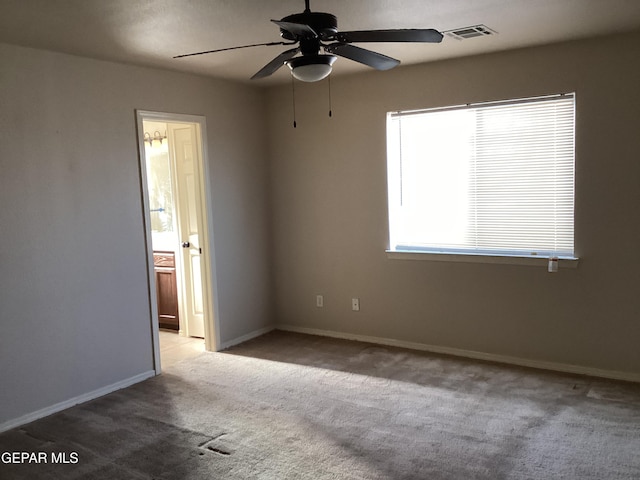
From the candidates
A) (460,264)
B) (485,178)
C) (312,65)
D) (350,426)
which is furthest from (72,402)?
(485,178)

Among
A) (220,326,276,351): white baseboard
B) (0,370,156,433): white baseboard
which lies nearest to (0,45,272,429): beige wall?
(0,370,156,433): white baseboard

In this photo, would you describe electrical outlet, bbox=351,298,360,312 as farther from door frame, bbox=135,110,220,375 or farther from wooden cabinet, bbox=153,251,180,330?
wooden cabinet, bbox=153,251,180,330

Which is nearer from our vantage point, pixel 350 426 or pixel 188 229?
pixel 350 426

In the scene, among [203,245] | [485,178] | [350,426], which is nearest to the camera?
[350,426]

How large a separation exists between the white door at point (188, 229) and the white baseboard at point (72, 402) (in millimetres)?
1018

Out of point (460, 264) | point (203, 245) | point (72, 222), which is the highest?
point (72, 222)

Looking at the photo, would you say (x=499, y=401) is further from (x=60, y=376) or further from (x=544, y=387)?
(x=60, y=376)

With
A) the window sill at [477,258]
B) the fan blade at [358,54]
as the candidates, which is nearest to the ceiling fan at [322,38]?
the fan blade at [358,54]

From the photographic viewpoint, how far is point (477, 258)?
4473 millimetres

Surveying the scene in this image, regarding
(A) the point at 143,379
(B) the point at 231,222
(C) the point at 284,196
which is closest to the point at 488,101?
(C) the point at 284,196

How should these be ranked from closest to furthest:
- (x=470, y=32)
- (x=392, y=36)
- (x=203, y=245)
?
1. (x=392, y=36)
2. (x=470, y=32)
3. (x=203, y=245)

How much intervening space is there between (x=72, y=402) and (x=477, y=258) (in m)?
3.26

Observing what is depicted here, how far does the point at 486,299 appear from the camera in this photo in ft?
14.7

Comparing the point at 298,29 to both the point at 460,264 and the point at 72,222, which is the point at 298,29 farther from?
the point at 460,264
